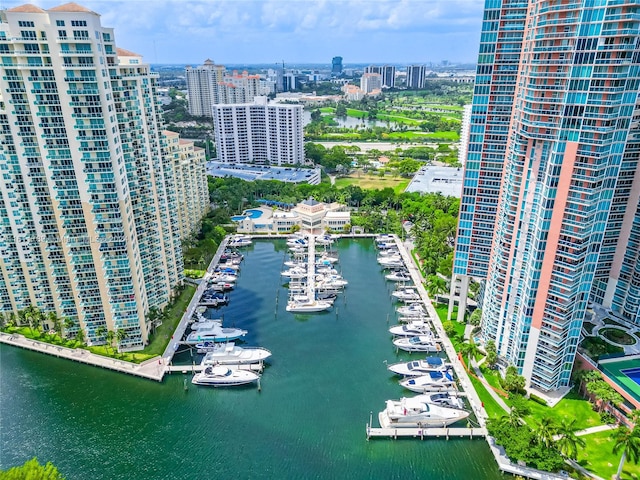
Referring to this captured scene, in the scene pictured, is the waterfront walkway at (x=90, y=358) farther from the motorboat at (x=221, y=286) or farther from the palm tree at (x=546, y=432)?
the palm tree at (x=546, y=432)

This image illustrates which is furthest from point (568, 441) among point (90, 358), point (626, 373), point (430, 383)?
point (90, 358)

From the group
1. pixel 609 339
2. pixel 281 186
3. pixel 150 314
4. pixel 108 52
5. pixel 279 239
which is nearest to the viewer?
pixel 108 52

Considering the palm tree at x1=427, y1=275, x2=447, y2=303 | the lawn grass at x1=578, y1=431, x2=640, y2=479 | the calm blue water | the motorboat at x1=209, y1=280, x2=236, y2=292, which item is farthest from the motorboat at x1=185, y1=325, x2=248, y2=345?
the lawn grass at x1=578, y1=431, x2=640, y2=479

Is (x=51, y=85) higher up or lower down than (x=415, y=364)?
higher up

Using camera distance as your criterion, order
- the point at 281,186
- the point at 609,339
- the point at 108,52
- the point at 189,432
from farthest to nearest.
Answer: the point at 281,186
the point at 609,339
the point at 108,52
the point at 189,432

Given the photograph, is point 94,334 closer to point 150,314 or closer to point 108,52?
point 150,314

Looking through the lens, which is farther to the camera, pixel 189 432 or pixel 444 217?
pixel 444 217

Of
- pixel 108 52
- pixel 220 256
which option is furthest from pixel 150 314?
pixel 108 52
